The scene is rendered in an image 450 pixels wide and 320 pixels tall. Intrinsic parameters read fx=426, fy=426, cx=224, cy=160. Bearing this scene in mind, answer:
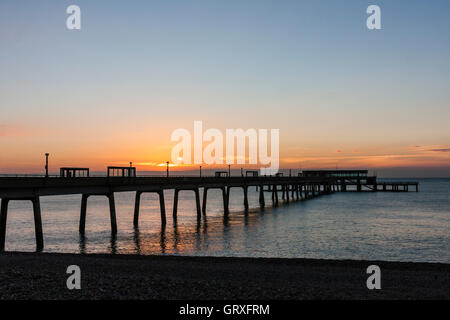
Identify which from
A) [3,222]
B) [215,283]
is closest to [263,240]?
[3,222]

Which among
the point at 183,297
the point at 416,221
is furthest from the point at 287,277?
the point at 416,221

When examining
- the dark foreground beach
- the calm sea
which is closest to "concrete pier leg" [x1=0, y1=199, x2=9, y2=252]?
the calm sea

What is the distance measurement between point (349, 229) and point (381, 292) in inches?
1558

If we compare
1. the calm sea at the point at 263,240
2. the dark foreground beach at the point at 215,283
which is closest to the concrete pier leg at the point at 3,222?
the calm sea at the point at 263,240

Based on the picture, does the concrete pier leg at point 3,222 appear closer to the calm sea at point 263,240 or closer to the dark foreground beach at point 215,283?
the calm sea at point 263,240

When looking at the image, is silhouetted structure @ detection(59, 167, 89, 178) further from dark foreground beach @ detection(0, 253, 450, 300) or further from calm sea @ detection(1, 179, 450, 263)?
dark foreground beach @ detection(0, 253, 450, 300)

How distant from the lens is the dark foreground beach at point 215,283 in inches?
591

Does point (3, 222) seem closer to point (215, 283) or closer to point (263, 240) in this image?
point (263, 240)

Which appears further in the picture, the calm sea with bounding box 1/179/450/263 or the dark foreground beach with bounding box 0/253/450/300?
the calm sea with bounding box 1/179/450/263

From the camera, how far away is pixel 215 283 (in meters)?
17.0

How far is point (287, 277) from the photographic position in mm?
20484

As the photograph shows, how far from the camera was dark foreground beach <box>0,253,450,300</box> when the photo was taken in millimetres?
15016

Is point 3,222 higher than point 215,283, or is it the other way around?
point 215,283
